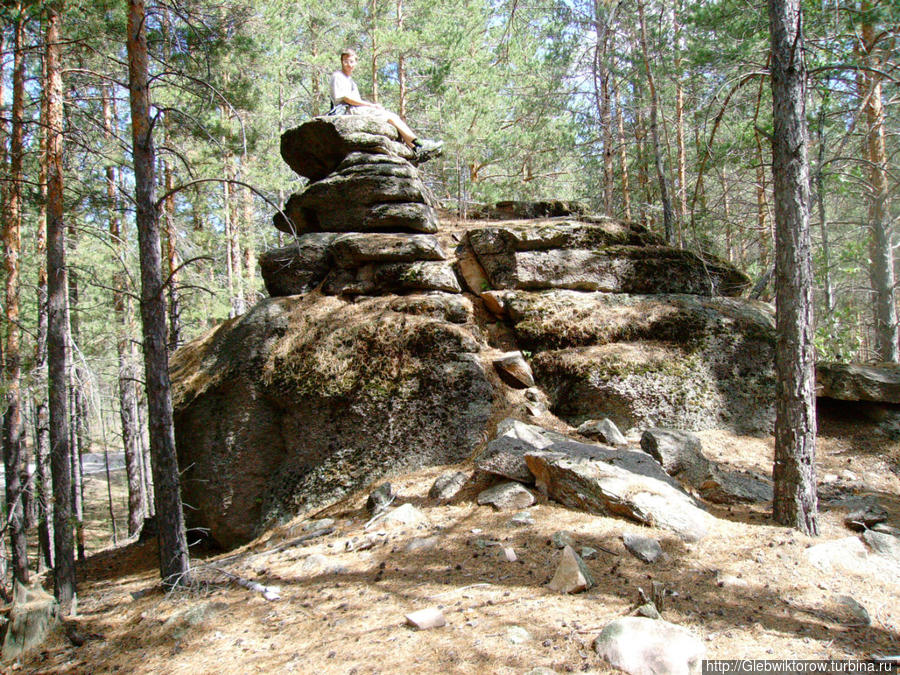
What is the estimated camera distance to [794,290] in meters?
3.99

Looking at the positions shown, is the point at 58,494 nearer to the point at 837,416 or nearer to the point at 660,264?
the point at 660,264

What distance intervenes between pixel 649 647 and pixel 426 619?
1295 millimetres

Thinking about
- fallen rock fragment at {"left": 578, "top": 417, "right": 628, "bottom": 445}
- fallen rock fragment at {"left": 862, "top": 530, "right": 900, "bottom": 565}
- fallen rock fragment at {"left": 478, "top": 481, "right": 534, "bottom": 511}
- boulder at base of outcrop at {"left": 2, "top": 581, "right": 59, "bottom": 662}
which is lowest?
boulder at base of outcrop at {"left": 2, "top": 581, "right": 59, "bottom": 662}

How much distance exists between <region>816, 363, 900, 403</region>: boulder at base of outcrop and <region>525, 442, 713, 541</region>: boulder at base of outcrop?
333cm

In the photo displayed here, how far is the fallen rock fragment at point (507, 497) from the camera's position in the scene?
175 inches

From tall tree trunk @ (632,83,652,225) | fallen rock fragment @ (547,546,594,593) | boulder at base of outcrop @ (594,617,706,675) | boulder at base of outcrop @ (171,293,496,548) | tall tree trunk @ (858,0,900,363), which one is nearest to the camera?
boulder at base of outcrop @ (594,617,706,675)

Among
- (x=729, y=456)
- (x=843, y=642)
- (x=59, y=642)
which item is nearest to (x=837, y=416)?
(x=729, y=456)

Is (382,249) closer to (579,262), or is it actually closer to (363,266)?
(363,266)

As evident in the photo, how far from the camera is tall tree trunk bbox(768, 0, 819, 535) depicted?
13.0 ft

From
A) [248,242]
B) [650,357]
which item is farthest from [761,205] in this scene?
[248,242]

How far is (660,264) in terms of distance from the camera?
7281 mm

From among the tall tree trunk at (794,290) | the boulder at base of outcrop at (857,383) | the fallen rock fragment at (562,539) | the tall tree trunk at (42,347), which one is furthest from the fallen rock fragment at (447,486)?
the tall tree trunk at (42,347)

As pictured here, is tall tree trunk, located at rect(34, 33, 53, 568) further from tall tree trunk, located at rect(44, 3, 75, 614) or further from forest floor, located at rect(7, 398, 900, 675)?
forest floor, located at rect(7, 398, 900, 675)

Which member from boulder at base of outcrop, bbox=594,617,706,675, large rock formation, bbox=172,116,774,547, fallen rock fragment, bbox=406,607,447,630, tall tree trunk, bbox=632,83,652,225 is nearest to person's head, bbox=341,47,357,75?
large rock formation, bbox=172,116,774,547
